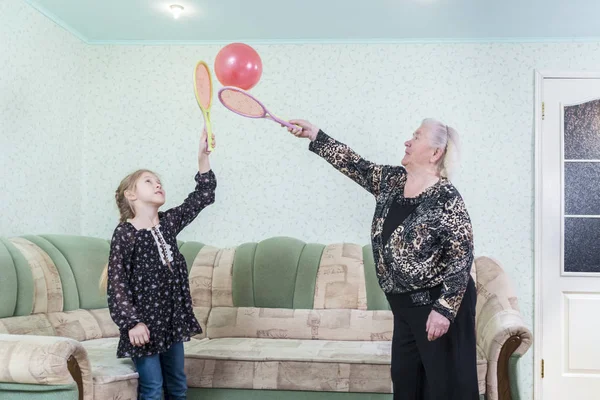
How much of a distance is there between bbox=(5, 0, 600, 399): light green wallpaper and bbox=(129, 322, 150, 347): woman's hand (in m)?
1.74

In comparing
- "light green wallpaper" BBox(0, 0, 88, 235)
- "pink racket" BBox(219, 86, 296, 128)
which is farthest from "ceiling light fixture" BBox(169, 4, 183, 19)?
"pink racket" BBox(219, 86, 296, 128)

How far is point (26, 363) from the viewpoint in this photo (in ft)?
7.16

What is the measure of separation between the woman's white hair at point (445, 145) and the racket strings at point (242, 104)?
0.65m

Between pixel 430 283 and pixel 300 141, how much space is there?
2099mm

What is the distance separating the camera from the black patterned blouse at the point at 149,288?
236 cm

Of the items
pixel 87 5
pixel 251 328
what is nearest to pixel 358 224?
pixel 251 328

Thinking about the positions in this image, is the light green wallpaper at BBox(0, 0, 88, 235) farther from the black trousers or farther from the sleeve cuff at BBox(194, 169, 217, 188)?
the black trousers

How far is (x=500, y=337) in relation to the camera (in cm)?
279

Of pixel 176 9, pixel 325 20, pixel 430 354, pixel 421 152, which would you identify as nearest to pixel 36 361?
pixel 430 354

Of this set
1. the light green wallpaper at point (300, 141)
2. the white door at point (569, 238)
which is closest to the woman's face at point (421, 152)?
the light green wallpaper at point (300, 141)

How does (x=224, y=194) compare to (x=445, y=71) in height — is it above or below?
below

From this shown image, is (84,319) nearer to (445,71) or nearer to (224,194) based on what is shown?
(224,194)

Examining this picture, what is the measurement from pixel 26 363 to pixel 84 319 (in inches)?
40.8

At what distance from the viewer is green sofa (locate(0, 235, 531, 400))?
94.4 inches
